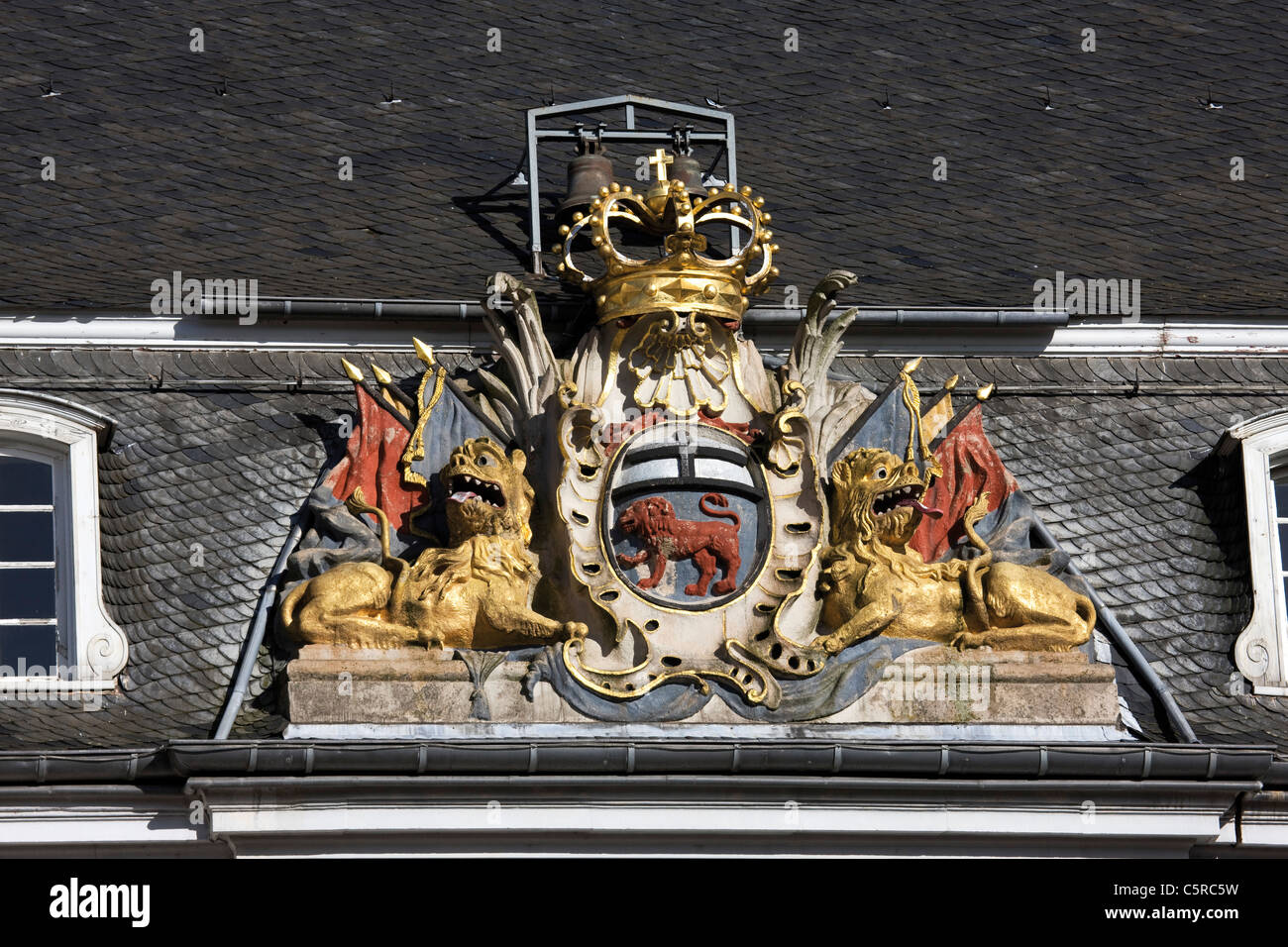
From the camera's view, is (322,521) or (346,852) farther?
(322,521)

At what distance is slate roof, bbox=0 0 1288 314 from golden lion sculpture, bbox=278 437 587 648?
2.03 meters

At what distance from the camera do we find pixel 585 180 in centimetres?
2053

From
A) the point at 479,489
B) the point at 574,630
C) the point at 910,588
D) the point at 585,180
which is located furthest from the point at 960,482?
the point at 585,180

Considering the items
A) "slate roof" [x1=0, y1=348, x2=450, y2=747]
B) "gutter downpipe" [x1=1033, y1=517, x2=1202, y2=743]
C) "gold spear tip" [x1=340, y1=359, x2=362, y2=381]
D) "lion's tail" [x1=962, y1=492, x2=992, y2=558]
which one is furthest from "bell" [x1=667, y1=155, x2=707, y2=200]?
"gutter downpipe" [x1=1033, y1=517, x2=1202, y2=743]

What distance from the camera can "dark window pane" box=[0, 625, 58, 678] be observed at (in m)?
17.7

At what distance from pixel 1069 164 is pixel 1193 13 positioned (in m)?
2.75

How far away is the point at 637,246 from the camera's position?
20.2 meters

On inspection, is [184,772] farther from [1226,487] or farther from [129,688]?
[1226,487]

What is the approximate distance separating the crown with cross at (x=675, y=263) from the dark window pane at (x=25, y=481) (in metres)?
3.04

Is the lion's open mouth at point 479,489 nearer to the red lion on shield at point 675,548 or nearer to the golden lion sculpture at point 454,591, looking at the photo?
the golden lion sculpture at point 454,591

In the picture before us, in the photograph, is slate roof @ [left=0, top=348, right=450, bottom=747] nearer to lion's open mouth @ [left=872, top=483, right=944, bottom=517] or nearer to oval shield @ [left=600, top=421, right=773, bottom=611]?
oval shield @ [left=600, top=421, right=773, bottom=611]

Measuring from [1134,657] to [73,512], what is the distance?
18.8 ft
